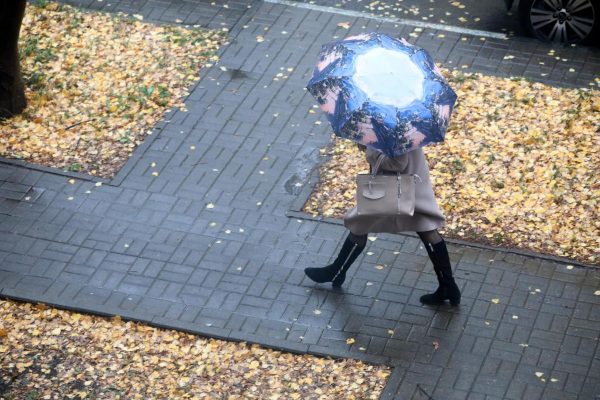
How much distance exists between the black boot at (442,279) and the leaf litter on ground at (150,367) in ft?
2.96

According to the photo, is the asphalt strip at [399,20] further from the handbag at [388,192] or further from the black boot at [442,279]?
the handbag at [388,192]

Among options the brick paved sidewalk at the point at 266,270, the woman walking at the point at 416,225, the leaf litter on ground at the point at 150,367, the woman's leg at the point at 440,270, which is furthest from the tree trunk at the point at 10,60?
the woman's leg at the point at 440,270

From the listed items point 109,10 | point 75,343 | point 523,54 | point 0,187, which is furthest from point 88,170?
point 523,54

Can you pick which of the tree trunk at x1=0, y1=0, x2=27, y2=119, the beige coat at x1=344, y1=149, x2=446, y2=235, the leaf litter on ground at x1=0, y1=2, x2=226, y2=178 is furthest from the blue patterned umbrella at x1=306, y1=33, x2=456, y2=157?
the tree trunk at x1=0, y1=0, x2=27, y2=119

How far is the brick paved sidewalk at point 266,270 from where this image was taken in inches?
318

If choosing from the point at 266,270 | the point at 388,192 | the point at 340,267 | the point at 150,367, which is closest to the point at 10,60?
the point at 266,270

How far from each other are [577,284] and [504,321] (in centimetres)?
83

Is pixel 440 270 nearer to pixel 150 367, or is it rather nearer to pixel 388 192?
pixel 388 192

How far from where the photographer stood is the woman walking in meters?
7.89

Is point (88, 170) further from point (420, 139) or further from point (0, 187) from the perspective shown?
point (420, 139)

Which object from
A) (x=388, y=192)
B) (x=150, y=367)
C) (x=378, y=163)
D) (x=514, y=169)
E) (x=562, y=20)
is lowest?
(x=150, y=367)

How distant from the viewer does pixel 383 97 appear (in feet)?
24.8

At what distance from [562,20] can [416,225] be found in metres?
5.23

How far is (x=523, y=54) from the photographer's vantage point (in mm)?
12109
